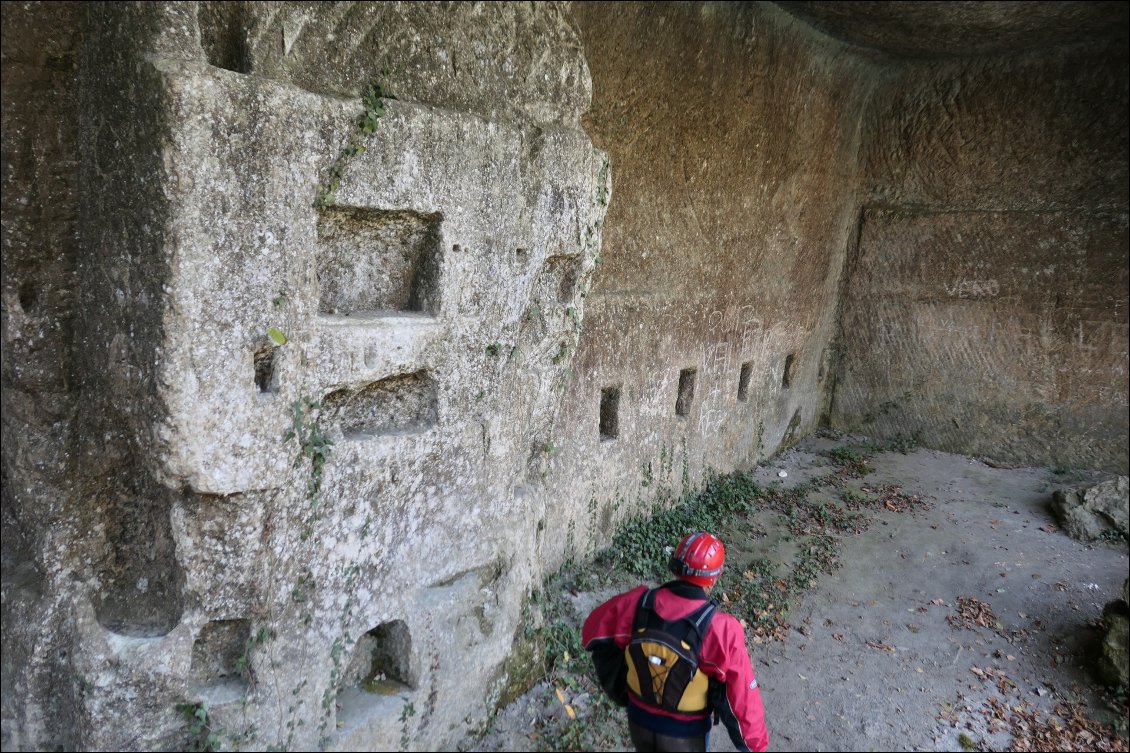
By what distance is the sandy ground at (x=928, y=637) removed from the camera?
4.27 meters

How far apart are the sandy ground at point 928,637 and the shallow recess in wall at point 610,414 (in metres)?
1.26

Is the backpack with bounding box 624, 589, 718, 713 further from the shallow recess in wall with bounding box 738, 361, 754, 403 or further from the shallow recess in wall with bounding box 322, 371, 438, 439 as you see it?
the shallow recess in wall with bounding box 738, 361, 754, 403

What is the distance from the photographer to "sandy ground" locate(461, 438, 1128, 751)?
4270 millimetres

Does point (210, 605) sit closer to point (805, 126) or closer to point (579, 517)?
point (579, 517)

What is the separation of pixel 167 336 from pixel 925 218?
938 centimetres

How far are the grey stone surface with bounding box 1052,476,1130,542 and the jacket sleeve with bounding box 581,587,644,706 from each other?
20.0 ft

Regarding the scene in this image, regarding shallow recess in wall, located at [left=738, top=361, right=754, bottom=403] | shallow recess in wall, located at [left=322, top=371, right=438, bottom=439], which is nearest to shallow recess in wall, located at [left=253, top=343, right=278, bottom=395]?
shallow recess in wall, located at [left=322, top=371, right=438, bottom=439]

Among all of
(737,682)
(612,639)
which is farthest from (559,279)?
(737,682)

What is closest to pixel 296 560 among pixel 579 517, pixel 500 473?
pixel 500 473

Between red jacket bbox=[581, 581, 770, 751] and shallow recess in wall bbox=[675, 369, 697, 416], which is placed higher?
shallow recess in wall bbox=[675, 369, 697, 416]

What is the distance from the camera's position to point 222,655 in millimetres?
2842

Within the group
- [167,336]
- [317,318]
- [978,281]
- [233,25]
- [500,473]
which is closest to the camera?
[167,336]

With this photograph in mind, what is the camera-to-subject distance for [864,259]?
32.3 feet

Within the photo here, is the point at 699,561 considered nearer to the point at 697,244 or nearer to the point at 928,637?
the point at 928,637
